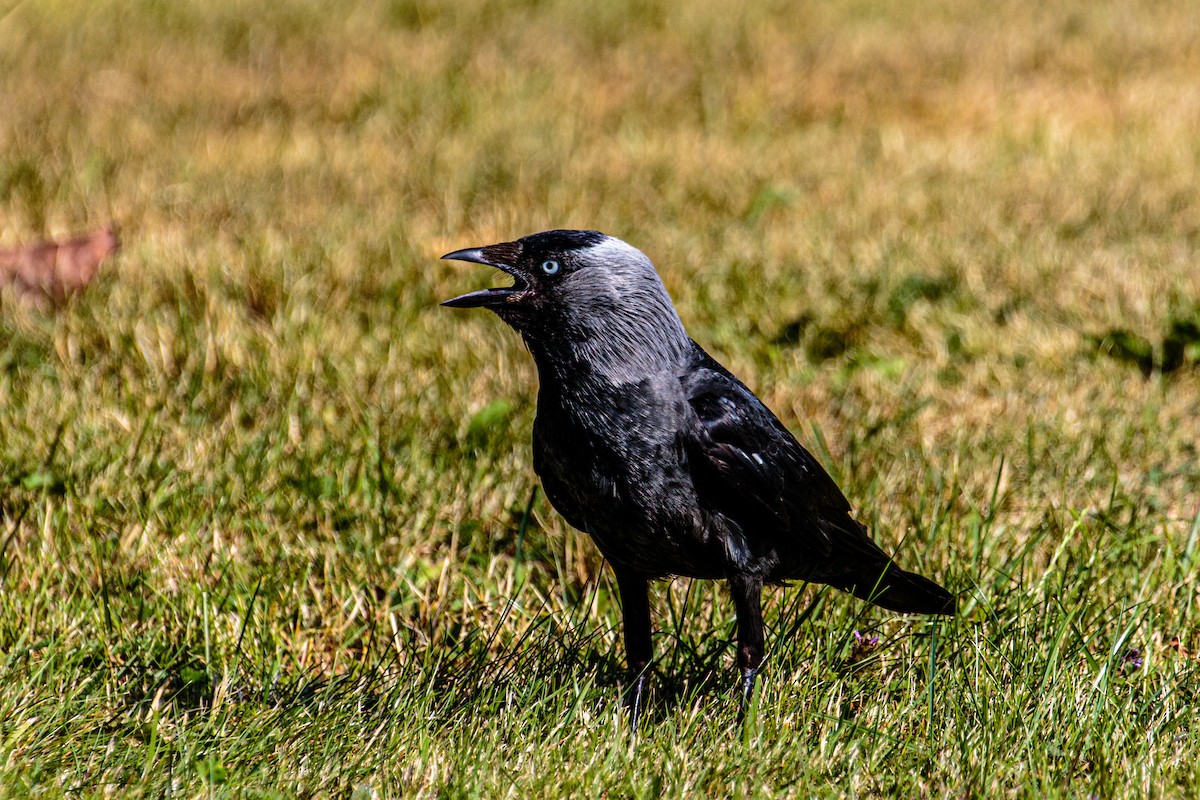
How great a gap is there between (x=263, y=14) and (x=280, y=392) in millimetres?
5931

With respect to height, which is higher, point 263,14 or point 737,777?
point 263,14

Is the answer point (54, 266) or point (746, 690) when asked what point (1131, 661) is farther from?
point (54, 266)

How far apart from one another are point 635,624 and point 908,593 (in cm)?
69

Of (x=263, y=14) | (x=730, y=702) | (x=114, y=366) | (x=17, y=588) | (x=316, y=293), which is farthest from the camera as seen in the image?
(x=263, y=14)

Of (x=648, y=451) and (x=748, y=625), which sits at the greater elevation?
(x=648, y=451)

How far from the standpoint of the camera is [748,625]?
3.11m

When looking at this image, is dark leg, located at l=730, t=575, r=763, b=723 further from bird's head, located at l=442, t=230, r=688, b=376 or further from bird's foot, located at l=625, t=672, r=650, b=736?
bird's head, located at l=442, t=230, r=688, b=376

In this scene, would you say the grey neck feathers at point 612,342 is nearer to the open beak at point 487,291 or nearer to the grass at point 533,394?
the open beak at point 487,291

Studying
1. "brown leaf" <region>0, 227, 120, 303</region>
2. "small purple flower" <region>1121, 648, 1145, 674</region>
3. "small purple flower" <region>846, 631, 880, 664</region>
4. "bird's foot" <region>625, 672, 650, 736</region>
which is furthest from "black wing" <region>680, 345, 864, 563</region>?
"brown leaf" <region>0, 227, 120, 303</region>

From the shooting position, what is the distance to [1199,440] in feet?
15.1

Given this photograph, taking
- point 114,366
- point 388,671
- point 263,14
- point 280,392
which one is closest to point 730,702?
A: point 388,671

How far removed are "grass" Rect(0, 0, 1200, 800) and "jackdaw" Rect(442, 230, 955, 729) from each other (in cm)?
18

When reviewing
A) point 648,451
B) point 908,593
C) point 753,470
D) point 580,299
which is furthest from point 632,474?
point 908,593

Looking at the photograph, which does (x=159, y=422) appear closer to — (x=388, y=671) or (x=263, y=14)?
(x=388, y=671)
